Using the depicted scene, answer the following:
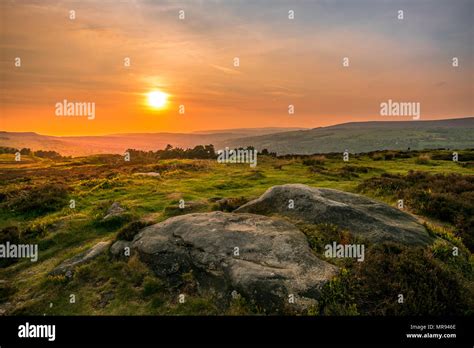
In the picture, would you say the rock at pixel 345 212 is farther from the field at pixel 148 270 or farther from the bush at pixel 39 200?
the bush at pixel 39 200

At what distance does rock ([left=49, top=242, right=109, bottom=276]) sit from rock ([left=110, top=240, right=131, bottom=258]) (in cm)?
59

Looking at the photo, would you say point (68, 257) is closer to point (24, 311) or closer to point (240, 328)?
point (24, 311)

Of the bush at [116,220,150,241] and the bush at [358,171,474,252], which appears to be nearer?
the bush at [116,220,150,241]

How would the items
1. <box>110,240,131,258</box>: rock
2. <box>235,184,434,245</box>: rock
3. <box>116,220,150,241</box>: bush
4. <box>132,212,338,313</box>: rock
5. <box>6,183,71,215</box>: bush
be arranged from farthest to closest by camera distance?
<box>6,183,71,215</box>: bush
<box>116,220,150,241</box>: bush
<box>110,240,131,258</box>: rock
<box>235,184,434,245</box>: rock
<box>132,212,338,313</box>: rock

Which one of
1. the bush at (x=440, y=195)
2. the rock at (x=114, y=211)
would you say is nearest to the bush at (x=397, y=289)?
the bush at (x=440, y=195)

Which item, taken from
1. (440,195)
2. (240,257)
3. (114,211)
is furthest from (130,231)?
(440,195)

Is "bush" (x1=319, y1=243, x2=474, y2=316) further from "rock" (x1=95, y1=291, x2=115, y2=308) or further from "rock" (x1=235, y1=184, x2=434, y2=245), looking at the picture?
"rock" (x1=95, y1=291, x2=115, y2=308)

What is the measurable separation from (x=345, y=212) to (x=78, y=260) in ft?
37.1

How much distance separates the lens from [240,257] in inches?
474

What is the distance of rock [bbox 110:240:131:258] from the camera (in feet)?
47.7

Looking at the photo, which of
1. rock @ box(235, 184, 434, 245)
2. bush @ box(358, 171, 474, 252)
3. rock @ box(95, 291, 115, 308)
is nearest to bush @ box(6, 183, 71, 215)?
rock @ box(95, 291, 115, 308)

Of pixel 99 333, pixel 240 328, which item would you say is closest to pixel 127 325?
pixel 99 333

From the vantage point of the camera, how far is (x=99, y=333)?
9.71m

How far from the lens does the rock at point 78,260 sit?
14305mm
